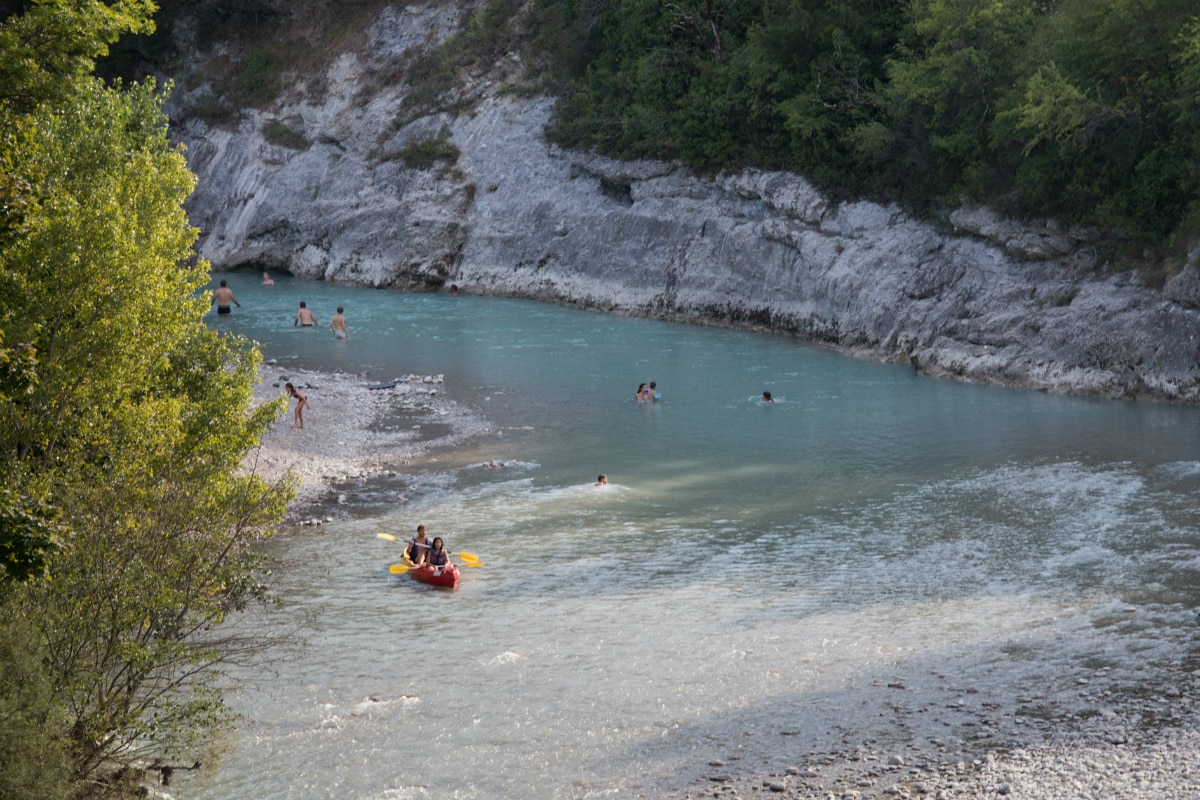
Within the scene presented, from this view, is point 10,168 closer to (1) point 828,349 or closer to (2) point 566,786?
(2) point 566,786

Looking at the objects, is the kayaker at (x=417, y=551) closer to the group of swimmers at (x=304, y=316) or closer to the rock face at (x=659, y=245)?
the rock face at (x=659, y=245)

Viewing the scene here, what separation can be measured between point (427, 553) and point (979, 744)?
36.5 feet

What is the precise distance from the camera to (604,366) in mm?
44156

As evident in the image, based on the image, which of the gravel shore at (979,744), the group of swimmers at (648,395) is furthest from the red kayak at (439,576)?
the group of swimmers at (648,395)

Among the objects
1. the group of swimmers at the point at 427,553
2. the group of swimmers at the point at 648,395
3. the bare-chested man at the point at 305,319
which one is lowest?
the group of swimmers at the point at 427,553

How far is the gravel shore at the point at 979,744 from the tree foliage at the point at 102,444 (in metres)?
6.49

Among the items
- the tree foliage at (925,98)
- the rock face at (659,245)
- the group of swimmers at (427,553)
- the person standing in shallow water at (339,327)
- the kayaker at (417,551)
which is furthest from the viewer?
the person standing in shallow water at (339,327)

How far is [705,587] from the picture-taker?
21734 millimetres

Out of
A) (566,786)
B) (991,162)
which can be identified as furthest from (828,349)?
(566,786)

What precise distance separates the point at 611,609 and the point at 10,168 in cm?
1188

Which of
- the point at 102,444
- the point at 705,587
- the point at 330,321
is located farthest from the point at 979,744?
the point at 330,321

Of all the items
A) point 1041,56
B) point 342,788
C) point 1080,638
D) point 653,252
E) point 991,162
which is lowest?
point 342,788

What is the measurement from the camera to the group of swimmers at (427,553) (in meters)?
21.9

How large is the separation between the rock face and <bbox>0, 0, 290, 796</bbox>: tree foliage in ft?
94.4
